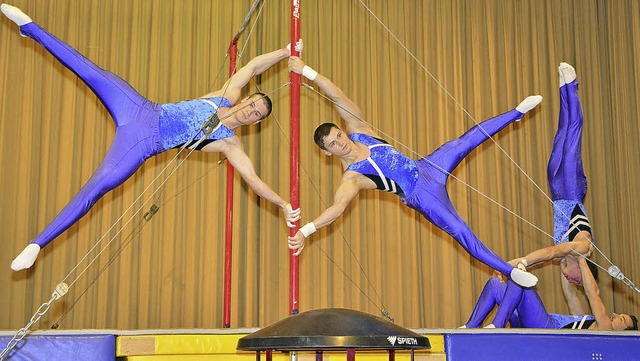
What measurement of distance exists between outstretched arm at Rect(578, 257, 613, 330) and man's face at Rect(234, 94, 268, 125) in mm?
2336

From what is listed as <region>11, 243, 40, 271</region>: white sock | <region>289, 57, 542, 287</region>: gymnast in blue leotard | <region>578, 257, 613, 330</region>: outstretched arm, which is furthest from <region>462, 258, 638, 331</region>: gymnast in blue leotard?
<region>11, 243, 40, 271</region>: white sock

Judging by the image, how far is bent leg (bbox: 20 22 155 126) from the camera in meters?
4.22

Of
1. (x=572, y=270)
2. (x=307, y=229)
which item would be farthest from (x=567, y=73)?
(x=307, y=229)

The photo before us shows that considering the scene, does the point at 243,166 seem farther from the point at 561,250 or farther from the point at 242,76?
the point at 561,250

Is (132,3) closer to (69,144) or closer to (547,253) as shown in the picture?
(69,144)

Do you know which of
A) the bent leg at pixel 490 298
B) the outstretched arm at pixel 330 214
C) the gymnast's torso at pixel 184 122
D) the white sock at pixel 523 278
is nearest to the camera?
the outstretched arm at pixel 330 214

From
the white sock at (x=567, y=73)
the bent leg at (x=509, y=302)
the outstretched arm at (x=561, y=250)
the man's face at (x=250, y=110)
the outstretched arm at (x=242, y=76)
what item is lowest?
the bent leg at (x=509, y=302)

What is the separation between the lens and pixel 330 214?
14.8ft

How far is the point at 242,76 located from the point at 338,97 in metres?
0.60

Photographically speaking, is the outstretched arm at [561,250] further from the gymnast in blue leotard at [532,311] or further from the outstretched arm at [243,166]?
the outstretched arm at [243,166]

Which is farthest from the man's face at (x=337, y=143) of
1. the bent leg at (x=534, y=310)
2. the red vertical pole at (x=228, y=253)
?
the bent leg at (x=534, y=310)

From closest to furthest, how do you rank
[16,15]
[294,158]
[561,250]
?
[16,15] → [294,158] → [561,250]

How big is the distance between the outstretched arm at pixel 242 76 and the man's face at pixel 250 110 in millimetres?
102

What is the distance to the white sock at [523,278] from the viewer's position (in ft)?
15.0
